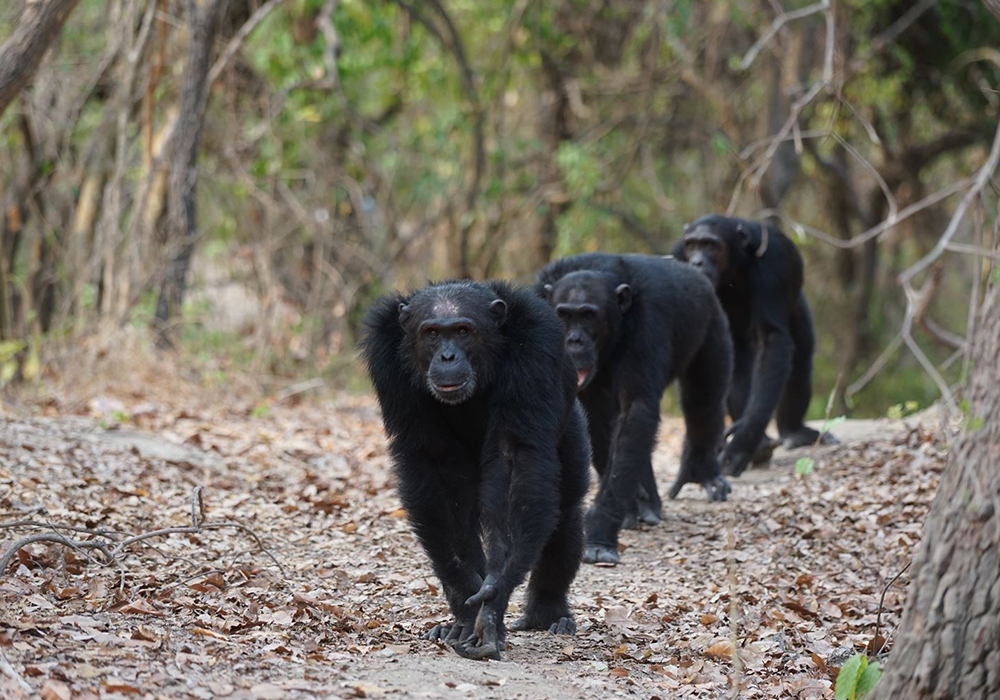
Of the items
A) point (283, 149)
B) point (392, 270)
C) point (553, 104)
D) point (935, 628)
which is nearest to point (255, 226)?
point (283, 149)

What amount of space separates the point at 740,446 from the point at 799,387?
51.9 inches

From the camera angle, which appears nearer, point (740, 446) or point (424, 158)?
point (740, 446)

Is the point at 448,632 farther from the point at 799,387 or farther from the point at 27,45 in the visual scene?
the point at 799,387

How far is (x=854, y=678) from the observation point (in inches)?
154

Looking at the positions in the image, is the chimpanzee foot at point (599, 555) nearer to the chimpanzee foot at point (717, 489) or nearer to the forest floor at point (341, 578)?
the forest floor at point (341, 578)

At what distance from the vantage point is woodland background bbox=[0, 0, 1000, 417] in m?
11.8

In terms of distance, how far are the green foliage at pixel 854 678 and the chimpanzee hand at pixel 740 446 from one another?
18.4 ft

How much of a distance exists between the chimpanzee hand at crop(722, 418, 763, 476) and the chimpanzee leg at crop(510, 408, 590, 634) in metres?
4.36

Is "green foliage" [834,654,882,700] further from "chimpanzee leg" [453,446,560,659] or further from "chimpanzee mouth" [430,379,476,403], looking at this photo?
"chimpanzee mouth" [430,379,476,403]

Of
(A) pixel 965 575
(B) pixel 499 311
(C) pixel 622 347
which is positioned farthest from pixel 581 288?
(A) pixel 965 575

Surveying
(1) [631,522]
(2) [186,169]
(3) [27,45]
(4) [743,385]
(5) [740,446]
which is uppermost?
(2) [186,169]

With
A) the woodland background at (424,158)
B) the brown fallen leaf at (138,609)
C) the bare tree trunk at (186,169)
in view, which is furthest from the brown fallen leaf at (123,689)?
the bare tree trunk at (186,169)

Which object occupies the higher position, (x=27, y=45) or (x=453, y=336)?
(x=27, y=45)

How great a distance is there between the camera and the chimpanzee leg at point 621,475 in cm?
694
